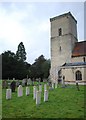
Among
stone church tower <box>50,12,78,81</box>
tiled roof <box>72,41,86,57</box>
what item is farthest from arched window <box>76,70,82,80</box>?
stone church tower <box>50,12,78,81</box>

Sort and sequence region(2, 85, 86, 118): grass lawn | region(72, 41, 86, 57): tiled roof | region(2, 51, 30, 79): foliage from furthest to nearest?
region(2, 51, 30, 79): foliage → region(72, 41, 86, 57): tiled roof → region(2, 85, 86, 118): grass lawn

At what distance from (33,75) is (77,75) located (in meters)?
23.9

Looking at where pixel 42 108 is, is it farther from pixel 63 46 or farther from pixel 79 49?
pixel 63 46

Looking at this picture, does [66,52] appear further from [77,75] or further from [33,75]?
[33,75]

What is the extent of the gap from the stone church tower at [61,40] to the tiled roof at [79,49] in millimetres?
811

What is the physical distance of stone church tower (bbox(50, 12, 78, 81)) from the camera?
35000 millimetres

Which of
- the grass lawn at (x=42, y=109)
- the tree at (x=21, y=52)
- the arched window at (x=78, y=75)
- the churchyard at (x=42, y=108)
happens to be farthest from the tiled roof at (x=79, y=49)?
the tree at (x=21, y=52)

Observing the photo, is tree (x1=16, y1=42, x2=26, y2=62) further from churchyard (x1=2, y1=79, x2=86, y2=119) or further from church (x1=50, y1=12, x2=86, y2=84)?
churchyard (x1=2, y1=79, x2=86, y2=119)

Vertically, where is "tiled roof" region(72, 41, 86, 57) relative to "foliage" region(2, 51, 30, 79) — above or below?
above

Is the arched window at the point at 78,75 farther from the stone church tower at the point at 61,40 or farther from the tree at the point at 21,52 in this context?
the tree at the point at 21,52

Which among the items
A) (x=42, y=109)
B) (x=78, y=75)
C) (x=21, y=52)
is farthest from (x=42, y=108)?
(x=21, y=52)

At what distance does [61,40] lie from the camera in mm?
36531

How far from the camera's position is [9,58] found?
4475cm

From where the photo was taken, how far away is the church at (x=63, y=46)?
33625 millimetres
